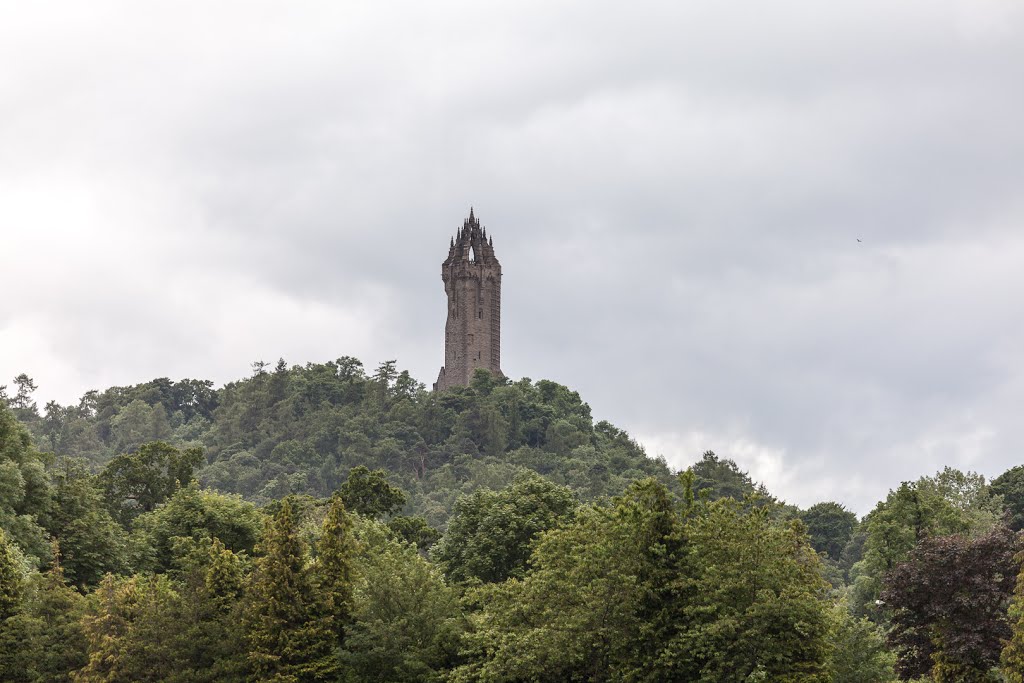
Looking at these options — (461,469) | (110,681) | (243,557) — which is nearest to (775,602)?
(110,681)

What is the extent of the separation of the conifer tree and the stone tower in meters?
135

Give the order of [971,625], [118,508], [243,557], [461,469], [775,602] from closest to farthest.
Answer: [775,602]
[971,625]
[243,557]
[118,508]
[461,469]

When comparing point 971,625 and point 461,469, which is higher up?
point 461,469

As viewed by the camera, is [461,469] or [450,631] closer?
[450,631]

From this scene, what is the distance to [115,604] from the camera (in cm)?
5778

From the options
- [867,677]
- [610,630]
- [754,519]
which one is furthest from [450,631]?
[867,677]

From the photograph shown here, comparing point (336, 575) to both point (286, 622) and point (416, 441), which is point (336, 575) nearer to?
point (286, 622)

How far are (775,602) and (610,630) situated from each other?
16.5 ft

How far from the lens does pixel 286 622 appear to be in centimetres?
5600

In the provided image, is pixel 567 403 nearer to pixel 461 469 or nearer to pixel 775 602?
pixel 461 469

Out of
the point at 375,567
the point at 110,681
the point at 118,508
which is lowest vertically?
the point at 110,681

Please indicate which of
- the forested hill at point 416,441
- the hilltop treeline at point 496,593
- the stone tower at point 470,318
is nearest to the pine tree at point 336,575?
the hilltop treeline at point 496,593

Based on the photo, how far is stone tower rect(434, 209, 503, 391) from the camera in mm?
192000

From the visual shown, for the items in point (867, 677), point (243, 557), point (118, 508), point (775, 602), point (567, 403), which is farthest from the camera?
point (567, 403)
